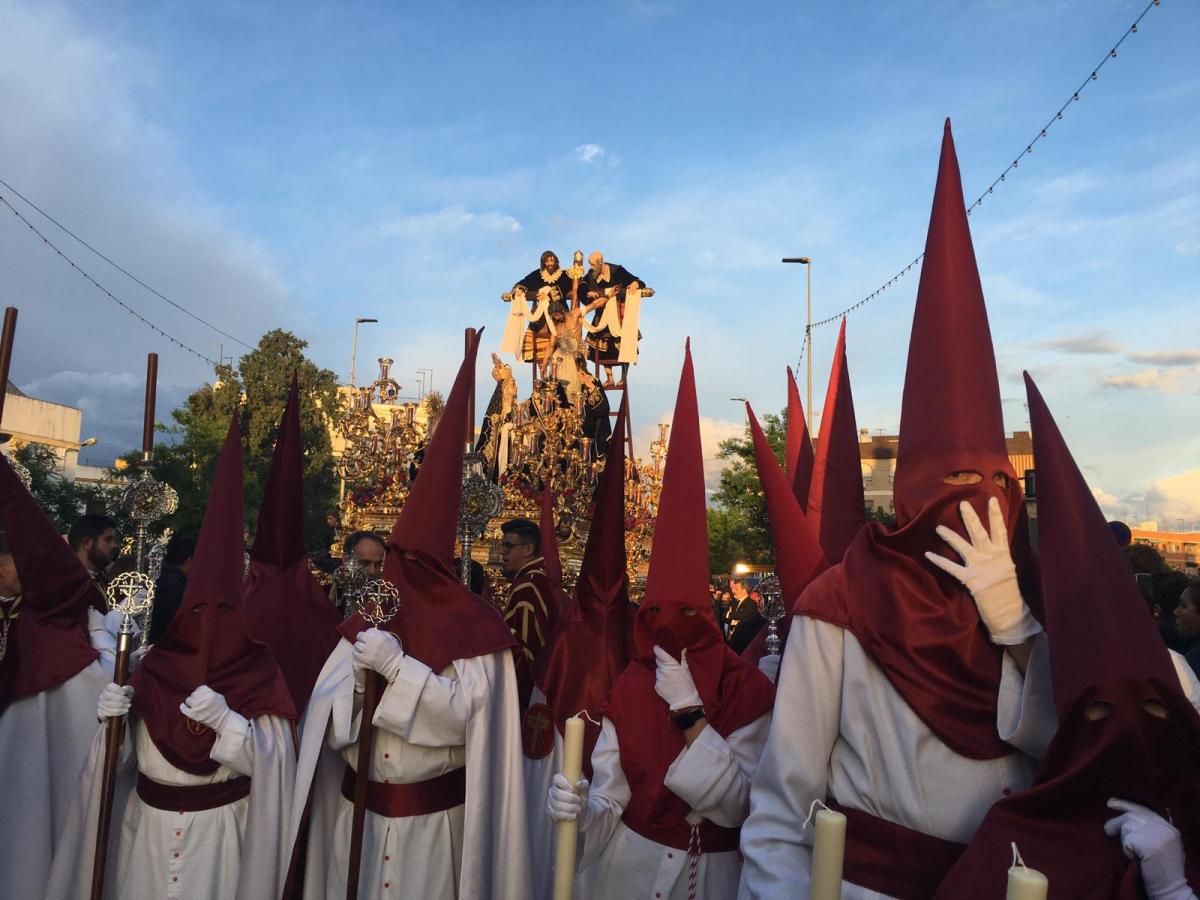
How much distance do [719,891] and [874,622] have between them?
161 centimetres

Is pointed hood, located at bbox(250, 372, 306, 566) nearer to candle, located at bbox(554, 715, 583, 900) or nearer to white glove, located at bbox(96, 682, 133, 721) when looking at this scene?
white glove, located at bbox(96, 682, 133, 721)

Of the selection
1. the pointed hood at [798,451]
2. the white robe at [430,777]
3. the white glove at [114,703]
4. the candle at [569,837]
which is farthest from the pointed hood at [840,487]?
the white glove at [114,703]

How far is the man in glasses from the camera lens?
632 cm

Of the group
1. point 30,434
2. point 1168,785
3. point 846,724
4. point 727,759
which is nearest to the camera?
point 1168,785

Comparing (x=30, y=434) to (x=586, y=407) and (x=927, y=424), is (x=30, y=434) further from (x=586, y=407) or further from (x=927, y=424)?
(x=927, y=424)

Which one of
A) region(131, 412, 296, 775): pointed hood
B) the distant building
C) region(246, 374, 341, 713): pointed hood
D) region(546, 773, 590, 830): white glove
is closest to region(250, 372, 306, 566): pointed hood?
region(246, 374, 341, 713): pointed hood

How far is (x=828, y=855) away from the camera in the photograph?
66.0 inches

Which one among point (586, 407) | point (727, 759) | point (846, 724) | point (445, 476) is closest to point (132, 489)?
point (445, 476)

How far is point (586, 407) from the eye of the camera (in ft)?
49.9

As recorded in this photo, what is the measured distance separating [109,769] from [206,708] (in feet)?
1.48

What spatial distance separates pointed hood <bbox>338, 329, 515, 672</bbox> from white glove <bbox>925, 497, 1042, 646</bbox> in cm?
237

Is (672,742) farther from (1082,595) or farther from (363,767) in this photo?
(1082,595)

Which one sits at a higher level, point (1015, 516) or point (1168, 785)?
point (1015, 516)

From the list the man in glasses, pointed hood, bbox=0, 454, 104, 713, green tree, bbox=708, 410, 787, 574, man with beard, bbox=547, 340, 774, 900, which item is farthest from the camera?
green tree, bbox=708, 410, 787, 574
